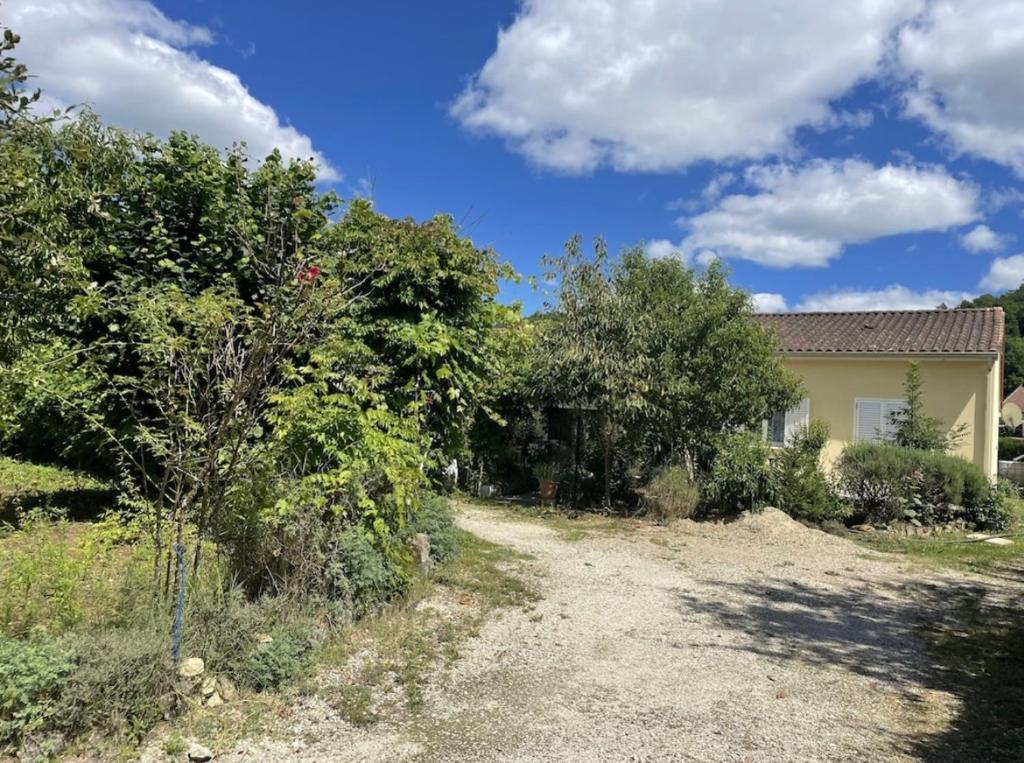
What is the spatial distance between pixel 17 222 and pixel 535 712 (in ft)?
11.9

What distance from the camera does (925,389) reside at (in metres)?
15.6

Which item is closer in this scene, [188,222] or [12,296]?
[12,296]

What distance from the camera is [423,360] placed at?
6.44 meters

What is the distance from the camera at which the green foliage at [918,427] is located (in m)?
13.6

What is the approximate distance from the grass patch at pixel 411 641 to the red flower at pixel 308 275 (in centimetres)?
244

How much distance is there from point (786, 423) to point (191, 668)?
16.2m

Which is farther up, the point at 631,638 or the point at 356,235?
the point at 356,235

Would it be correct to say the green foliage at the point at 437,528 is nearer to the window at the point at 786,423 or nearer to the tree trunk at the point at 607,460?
the tree trunk at the point at 607,460

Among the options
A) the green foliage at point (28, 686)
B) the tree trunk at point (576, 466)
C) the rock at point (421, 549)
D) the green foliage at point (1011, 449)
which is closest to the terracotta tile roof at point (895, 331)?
the tree trunk at point (576, 466)

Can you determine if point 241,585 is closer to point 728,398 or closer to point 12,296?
point 12,296

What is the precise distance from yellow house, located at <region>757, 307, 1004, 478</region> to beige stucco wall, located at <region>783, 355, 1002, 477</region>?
0.7 inches

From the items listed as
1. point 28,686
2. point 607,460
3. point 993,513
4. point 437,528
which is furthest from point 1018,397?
point 28,686

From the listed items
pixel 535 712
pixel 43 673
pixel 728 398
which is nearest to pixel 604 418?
pixel 728 398

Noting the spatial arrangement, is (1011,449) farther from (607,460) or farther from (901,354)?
(607,460)
